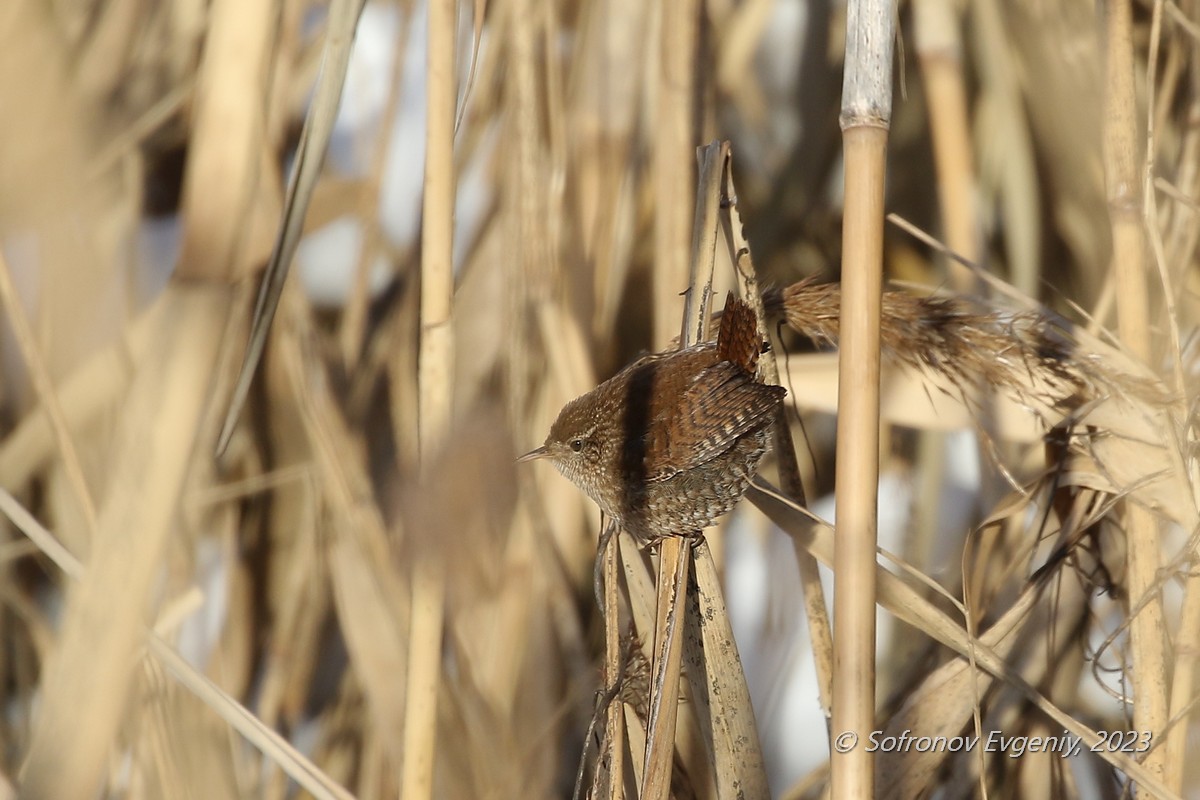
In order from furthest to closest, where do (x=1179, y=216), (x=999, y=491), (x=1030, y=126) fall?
(x=1030, y=126)
(x=999, y=491)
(x=1179, y=216)

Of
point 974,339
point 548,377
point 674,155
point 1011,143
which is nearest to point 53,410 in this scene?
point 548,377

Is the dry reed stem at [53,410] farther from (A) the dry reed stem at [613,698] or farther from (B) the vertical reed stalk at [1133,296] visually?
(B) the vertical reed stalk at [1133,296]

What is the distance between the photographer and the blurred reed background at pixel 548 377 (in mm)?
883

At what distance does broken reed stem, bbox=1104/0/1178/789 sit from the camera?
2.94ft

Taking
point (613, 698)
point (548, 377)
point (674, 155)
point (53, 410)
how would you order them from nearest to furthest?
point (613, 698) → point (53, 410) → point (674, 155) → point (548, 377)

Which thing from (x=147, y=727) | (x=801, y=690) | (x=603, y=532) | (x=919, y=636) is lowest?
(x=801, y=690)

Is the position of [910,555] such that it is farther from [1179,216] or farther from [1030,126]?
[1030,126]

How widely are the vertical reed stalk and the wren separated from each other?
0.42 meters

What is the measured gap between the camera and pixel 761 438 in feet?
2.57

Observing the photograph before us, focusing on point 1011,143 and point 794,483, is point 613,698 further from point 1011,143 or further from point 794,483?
point 1011,143

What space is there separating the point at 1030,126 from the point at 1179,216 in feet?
1.19

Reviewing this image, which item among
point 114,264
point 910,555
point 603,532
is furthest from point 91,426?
point 910,555

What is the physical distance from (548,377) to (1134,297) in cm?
69

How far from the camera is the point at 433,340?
2.59ft
